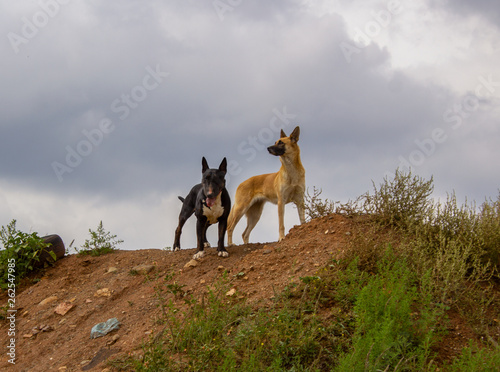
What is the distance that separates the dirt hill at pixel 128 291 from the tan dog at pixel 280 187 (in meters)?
1.31

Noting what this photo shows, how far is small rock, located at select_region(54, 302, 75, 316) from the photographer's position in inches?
334

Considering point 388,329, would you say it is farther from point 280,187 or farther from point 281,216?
point 280,187

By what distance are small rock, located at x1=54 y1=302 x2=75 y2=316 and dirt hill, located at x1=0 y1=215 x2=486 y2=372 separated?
0.07ft

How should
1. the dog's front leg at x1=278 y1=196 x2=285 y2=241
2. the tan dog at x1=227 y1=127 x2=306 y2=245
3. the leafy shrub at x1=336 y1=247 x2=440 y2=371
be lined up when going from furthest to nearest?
the tan dog at x1=227 y1=127 x2=306 y2=245, the dog's front leg at x1=278 y1=196 x2=285 y2=241, the leafy shrub at x1=336 y1=247 x2=440 y2=371

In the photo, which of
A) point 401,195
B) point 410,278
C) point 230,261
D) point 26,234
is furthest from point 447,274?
point 26,234

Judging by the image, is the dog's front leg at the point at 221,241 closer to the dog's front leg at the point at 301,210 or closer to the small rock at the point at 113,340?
the dog's front leg at the point at 301,210

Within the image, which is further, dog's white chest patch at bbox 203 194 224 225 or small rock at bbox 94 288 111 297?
dog's white chest patch at bbox 203 194 224 225

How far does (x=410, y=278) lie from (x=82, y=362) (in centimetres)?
480

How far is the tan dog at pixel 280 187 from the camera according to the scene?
10.4 metres

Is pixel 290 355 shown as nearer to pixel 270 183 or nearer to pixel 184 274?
pixel 184 274

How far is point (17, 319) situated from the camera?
9047 mm

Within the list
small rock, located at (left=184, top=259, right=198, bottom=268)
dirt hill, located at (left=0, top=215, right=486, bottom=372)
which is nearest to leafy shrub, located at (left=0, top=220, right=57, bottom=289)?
dirt hill, located at (left=0, top=215, right=486, bottom=372)

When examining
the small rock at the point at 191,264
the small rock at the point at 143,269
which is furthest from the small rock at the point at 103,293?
the small rock at the point at 191,264

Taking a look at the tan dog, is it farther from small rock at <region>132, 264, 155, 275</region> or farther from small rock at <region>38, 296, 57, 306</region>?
small rock at <region>38, 296, 57, 306</region>
